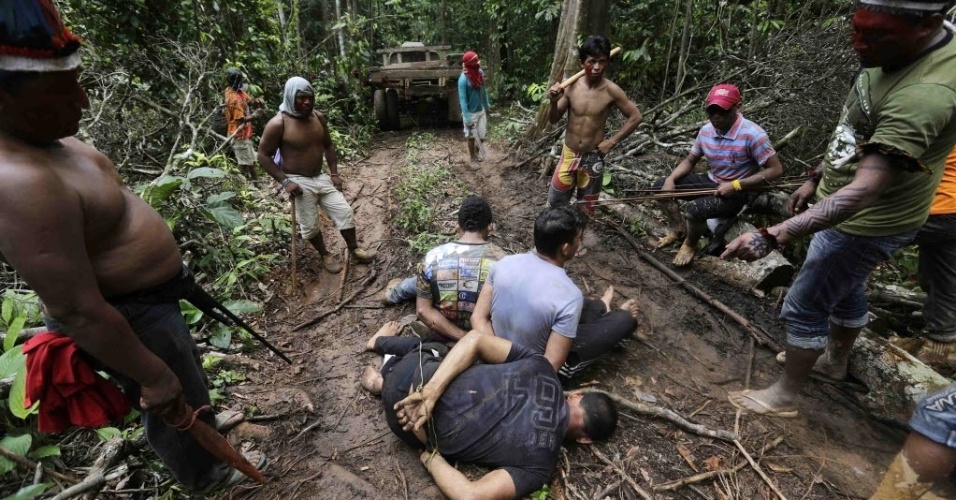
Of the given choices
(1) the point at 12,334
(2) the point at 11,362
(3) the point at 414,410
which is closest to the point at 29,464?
(2) the point at 11,362

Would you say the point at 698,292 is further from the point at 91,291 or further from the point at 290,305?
the point at 91,291

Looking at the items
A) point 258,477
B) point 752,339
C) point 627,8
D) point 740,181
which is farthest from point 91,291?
point 627,8

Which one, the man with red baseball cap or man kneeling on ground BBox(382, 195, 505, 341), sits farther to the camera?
the man with red baseball cap

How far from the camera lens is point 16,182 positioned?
1241mm

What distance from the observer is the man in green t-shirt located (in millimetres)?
1756

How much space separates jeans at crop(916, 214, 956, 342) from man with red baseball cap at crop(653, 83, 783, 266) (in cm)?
115

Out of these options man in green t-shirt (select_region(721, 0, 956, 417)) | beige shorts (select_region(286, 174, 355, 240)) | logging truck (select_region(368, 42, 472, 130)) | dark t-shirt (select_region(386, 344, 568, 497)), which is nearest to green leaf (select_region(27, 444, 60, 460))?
dark t-shirt (select_region(386, 344, 568, 497))

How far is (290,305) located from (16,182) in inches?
125

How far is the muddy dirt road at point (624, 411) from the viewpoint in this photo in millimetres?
2395

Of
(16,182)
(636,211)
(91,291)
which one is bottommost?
(636,211)

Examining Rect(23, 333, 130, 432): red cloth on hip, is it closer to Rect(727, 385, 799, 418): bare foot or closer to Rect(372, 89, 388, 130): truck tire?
Rect(727, 385, 799, 418): bare foot

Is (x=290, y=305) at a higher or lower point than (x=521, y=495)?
lower

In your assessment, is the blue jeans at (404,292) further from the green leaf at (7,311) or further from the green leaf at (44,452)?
the green leaf at (7,311)

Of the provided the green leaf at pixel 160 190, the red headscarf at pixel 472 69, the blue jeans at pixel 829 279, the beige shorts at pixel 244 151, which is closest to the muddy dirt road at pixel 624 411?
the blue jeans at pixel 829 279
